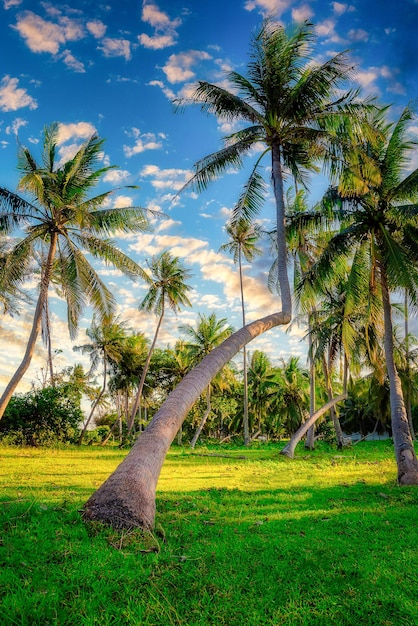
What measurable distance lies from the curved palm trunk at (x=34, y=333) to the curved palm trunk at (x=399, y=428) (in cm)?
1176

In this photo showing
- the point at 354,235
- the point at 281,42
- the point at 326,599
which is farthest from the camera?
the point at 354,235

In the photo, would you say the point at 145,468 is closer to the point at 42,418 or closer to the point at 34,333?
the point at 34,333

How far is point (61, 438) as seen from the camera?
74.4ft

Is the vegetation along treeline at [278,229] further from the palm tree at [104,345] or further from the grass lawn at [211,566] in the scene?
the palm tree at [104,345]

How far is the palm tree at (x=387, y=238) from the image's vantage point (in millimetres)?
10976

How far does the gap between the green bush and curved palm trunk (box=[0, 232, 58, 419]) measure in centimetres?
777

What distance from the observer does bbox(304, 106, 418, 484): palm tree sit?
11.0 metres

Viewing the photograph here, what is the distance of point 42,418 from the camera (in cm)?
2198

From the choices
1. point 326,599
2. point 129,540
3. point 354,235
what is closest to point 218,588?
point 326,599

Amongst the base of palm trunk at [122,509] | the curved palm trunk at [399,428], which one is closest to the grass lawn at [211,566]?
the base of palm trunk at [122,509]

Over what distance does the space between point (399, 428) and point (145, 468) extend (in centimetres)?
881

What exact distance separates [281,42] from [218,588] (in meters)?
11.7

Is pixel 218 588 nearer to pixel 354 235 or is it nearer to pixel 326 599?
pixel 326 599

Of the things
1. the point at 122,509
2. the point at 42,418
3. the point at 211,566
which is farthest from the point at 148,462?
the point at 42,418
